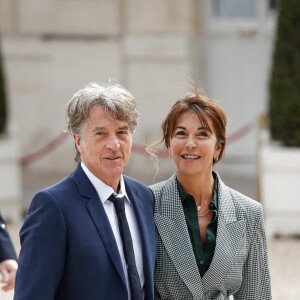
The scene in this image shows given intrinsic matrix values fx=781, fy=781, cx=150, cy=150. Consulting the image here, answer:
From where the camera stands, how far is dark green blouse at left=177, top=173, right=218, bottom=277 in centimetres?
305

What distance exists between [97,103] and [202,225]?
73cm

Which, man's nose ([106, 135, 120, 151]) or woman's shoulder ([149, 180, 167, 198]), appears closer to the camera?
man's nose ([106, 135, 120, 151])

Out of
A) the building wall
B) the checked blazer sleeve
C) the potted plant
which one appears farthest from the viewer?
the building wall

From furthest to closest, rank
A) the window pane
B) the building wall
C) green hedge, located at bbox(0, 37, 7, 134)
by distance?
the window pane → the building wall → green hedge, located at bbox(0, 37, 7, 134)

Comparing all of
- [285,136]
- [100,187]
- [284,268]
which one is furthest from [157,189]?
[285,136]

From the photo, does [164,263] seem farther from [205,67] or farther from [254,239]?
[205,67]

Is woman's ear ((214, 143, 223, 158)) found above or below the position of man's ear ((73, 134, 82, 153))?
below

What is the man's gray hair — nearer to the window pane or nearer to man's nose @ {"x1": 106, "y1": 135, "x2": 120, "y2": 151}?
man's nose @ {"x1": 106, "y1": 135, "x2": 120, "y2": 151}

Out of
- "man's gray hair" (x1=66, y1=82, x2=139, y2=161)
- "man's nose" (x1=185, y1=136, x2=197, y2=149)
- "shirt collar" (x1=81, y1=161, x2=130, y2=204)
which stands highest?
"man's gray hair" (x1=66, y1=82, x2=139, y2=161)

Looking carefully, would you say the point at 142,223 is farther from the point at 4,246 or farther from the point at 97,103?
the point at 4,246

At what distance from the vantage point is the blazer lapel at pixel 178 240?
300 centimetres

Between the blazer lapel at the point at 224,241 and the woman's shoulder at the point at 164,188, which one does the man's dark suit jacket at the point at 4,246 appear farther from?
the blazer lapel at the point at 224,241

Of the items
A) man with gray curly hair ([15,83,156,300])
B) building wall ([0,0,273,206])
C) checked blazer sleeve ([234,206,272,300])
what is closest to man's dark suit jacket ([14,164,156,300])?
man with gray curly hair ([15,83,156,300])

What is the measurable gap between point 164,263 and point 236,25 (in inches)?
330
